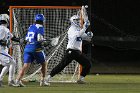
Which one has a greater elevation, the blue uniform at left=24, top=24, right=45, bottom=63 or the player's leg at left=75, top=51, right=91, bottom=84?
the blue uniform at left=24, top=24, right=45, bottom=63

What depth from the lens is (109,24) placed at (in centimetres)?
2019

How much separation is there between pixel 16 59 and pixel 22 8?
1448 mm

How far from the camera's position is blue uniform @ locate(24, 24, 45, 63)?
14602 millimetres

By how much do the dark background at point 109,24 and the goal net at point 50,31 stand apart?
2.96 m

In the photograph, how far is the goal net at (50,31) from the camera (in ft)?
53.4

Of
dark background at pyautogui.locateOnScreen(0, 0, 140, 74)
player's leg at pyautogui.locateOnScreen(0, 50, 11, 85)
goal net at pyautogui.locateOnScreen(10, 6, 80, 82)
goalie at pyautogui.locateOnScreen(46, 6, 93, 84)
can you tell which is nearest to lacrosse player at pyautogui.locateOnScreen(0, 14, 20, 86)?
player's leg at pyautogui.locateOnScreen(0, 50, 11, 85)

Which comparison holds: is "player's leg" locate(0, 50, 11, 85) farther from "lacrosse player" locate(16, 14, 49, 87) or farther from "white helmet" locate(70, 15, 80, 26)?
"white helmet" locate(70, 15, 80, 26)

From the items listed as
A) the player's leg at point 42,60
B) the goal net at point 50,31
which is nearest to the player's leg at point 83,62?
the goal net at point 50,31

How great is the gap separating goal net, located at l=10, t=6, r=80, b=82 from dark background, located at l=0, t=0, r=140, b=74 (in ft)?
9.72

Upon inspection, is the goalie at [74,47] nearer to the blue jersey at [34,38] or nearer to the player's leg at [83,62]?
the player's leg at [83,62]

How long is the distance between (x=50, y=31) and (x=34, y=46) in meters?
2.57

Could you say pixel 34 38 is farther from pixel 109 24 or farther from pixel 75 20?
pixel 109 24

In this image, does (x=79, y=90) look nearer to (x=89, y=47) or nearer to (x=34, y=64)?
(x=34, y=64)

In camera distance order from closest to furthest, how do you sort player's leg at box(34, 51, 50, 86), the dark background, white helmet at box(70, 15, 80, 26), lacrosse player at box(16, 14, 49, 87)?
lacrosse player at box(16, 14, 49, 87) < player's leg at box(34, 51, 50, 86) < white helmet at box(70, 15, 80, 26) < the dark background
